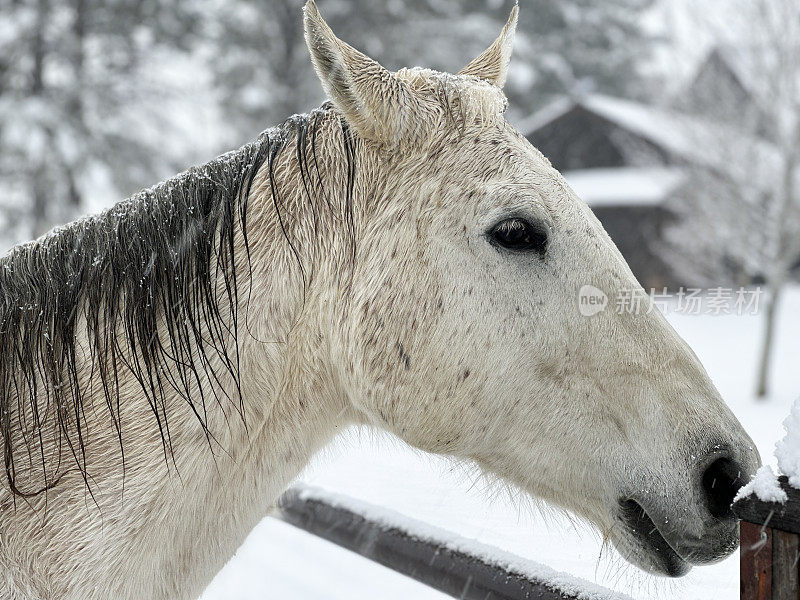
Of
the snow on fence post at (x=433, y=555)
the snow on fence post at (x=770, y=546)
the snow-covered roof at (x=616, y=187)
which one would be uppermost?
the snow on fence post at (x=770, y=546)

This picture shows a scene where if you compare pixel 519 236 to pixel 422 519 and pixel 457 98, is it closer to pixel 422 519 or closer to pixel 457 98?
pixel 457 98

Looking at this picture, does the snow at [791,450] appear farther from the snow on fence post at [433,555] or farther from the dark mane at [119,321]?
the dark mane at [119,321]

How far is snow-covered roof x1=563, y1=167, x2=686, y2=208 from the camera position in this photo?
16344 mm

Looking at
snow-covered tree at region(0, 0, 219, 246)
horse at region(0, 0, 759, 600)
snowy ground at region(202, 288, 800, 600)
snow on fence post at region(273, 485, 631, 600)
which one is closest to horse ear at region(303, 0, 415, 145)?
horse at region(0, 0, 759, 600)

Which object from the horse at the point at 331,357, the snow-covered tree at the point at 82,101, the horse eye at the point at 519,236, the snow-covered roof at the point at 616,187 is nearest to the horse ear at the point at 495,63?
the horse at the point at 331,357

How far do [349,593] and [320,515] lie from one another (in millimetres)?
345

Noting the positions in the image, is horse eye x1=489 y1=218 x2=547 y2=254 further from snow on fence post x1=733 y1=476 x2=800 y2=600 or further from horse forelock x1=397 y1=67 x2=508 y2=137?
snow on fence post x1=733 y1=476 x2=800 y2=600

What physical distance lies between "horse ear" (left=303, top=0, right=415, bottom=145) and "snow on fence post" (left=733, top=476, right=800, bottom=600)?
42.6 inches

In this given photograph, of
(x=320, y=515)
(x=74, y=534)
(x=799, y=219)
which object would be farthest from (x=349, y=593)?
(x=799, y=219)

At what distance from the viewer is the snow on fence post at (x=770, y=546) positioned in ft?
3.26

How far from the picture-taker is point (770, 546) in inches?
40.8

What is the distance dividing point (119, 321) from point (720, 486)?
1.38 m

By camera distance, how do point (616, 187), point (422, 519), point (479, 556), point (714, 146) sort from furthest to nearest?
point (616, 187), point (714, 146), point (422, 519), point (479, 556)

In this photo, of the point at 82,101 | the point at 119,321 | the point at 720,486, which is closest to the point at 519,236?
the point at 720,486
